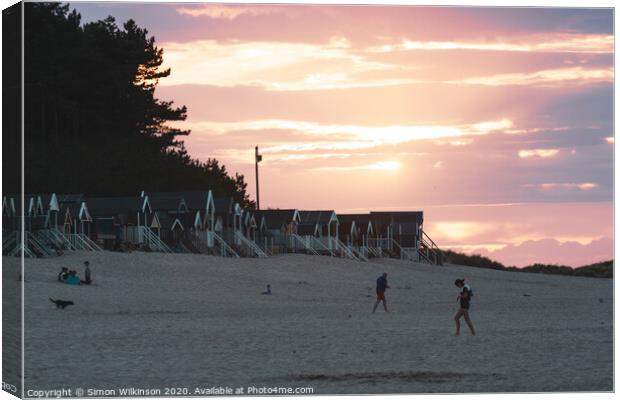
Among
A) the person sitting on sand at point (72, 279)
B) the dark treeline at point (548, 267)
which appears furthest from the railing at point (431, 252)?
the person sitting on sand at point (72, 279)

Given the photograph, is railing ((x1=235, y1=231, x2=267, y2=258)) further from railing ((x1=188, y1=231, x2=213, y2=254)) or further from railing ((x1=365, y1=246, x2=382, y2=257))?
railing ((x1=365, y1=246, x2=382, y2=257))

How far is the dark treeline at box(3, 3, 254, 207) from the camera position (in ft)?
152

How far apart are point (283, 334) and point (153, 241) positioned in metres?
31.8

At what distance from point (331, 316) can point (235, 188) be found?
167ft

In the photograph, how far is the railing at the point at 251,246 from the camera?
63656mm

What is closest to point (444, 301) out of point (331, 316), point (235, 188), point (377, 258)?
point (331, 316)

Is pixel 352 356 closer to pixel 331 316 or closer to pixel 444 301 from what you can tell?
pixel 331 316

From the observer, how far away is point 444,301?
145 feet

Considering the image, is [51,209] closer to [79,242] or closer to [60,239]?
[79,242]

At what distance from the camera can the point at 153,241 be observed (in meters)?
57.7

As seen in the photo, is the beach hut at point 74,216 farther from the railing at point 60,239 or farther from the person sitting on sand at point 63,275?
the person sitting on sand at point 63,275

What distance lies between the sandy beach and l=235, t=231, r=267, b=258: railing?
431 inches

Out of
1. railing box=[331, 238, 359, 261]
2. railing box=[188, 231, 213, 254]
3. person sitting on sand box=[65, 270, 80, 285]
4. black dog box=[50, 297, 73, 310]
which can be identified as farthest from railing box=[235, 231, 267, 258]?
black dog box=[50, 297, 73, 310]

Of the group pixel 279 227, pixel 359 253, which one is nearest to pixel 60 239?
pixel 279 227
